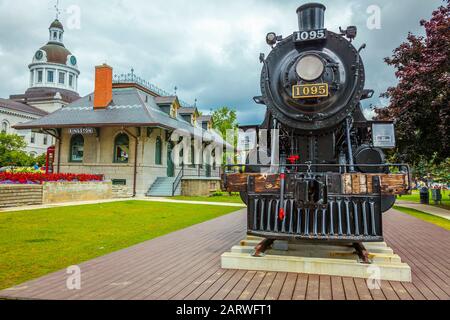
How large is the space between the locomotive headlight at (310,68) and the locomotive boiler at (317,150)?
0.01m

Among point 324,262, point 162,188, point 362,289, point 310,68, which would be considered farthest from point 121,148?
point 362,289

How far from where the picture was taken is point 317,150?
209 inches

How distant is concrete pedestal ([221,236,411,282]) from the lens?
4.35 metres

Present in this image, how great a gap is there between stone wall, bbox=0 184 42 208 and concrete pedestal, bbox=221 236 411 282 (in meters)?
11.0

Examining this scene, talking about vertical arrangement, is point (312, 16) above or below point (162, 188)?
above

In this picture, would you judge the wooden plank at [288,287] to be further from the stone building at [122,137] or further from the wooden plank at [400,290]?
the stone building at [122,137]

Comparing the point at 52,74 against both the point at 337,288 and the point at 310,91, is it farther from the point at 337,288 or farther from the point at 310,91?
the point at 337,288

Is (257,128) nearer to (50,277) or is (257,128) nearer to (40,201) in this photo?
(50,277)

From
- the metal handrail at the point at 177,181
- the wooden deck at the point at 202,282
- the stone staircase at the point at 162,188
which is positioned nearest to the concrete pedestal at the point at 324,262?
the wooden deck at the point at 202,282

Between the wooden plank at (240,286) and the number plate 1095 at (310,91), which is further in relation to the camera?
the number plate 1095 at (310,91)

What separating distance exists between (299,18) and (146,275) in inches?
179

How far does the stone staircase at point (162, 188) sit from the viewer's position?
66.5ft

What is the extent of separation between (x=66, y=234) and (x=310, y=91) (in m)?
6.15
